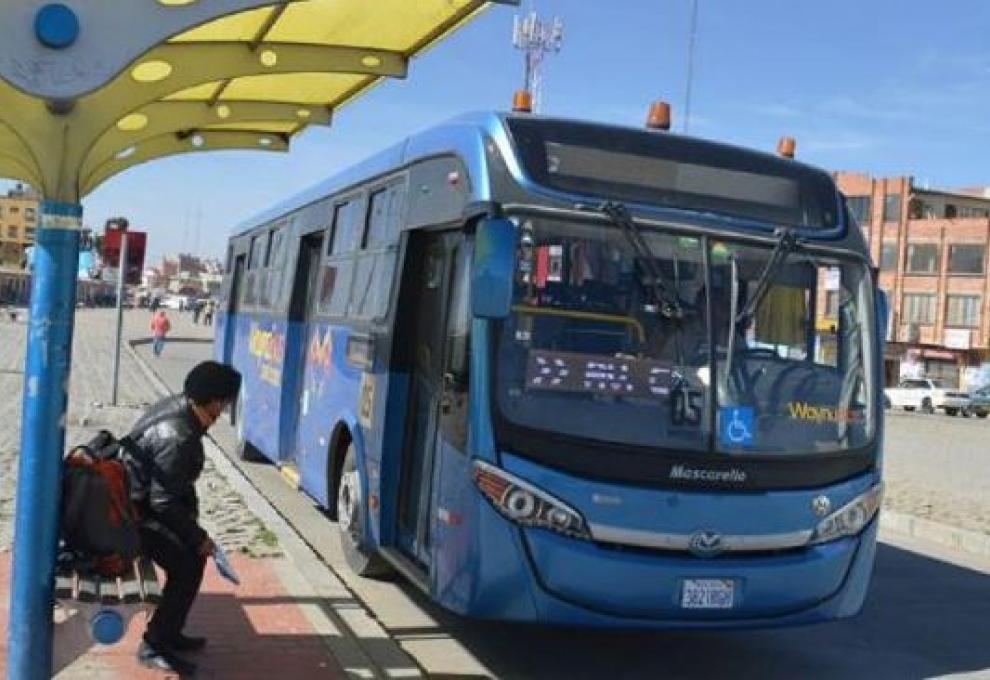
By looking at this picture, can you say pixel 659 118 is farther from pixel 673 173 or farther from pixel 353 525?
pixel 353 525

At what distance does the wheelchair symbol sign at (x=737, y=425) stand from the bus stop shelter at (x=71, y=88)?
2.32 metres

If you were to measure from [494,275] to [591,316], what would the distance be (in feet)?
2.34

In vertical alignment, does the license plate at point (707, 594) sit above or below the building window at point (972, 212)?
below

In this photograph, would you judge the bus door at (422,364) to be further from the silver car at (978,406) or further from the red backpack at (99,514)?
the silver car at (978,406)

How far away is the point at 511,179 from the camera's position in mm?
6117

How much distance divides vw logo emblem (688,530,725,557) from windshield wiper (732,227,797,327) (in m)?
1.09

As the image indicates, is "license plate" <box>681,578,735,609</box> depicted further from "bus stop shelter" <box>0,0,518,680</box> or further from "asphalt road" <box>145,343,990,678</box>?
"bus stop shelter" <box>0,0,518,680</box>

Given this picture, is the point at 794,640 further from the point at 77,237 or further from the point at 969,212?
the point at 969,212

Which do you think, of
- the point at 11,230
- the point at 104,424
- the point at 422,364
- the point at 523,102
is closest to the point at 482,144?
the point at 523,102

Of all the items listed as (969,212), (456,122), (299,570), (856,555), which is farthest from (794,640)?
(969,212)

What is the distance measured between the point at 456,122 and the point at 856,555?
10.9 ft

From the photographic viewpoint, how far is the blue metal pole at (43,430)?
14.9ft

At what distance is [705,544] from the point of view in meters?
5.91

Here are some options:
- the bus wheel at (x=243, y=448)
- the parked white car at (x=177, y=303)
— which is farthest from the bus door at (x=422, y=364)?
the parked white car at (x=177, y=303)
